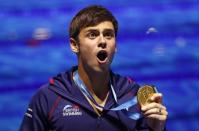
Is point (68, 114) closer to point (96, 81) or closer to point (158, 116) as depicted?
point (96, 81)

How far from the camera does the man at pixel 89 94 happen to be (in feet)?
3.89

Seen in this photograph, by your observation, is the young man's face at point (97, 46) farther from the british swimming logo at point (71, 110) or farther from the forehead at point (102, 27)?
the british swimming logo at point (71, 110)

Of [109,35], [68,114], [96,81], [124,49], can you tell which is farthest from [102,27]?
[124,49]

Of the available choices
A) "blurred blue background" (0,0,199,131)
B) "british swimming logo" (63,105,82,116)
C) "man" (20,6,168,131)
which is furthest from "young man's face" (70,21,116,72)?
"blurred blue background" (0,0,199,131)

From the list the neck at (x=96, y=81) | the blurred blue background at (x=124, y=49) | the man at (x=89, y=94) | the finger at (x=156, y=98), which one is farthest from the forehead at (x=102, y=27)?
the blurred blue background at (x=124, y=49)

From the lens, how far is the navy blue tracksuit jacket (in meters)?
1.18

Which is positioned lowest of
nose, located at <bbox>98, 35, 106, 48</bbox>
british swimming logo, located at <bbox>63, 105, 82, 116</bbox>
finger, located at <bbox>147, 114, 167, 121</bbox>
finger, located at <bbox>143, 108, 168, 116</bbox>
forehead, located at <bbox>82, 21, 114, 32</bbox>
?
finger, located at <bbox>147, 114, 167, 121</bbox>

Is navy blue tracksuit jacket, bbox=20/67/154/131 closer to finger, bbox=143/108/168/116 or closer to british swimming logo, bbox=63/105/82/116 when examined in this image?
british swimming logo, bbox=63/105/82/116

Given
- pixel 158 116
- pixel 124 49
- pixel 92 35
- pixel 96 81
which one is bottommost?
pixel 158 116

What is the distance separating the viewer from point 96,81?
49.3 inches

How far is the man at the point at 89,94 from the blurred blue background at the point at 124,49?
49 cm

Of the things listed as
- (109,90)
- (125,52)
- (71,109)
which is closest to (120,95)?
(109,90)

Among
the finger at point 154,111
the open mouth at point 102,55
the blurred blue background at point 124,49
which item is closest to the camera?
the finger at point 154,111

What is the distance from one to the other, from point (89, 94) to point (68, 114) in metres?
0.09
